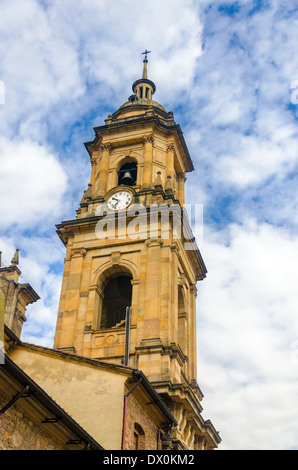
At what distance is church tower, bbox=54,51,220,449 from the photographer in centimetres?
2878

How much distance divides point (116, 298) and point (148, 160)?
807 cm

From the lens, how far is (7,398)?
Result: 49.9ft

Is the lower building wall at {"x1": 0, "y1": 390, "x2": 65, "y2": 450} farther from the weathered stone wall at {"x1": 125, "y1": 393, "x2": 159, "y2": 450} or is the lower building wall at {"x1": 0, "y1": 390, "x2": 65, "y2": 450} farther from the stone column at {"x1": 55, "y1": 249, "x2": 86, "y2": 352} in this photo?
the stone column at {"x1": 55, "y1": 249, "x2": 86, "y2": 352}

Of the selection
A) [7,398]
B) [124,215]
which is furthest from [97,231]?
[7,398]

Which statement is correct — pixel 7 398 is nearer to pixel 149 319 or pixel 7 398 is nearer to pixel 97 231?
pixel 149 319

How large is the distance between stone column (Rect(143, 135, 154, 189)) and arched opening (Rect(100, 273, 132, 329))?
5346mm

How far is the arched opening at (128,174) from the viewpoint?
36.6 meters

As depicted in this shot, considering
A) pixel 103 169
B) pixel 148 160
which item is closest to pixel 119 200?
pixel 103 169

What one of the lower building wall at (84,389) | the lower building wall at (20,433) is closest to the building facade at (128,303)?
the lower building wall at (84,389)

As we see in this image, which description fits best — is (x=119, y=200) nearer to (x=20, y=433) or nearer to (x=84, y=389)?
(x=84, y=389)

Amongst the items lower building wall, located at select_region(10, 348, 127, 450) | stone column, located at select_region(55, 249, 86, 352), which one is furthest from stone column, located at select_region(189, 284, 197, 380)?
lower building wall, located at select_region(10, 348, 127, 450)

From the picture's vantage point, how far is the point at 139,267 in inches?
1262

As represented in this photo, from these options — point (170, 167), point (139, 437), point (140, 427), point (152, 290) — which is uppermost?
point (170, 167)
